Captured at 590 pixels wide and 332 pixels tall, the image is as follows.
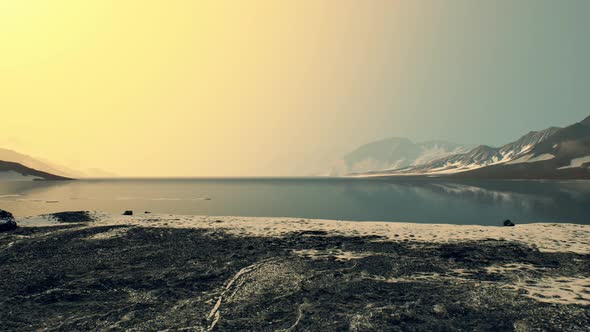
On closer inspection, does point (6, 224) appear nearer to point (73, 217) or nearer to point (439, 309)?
point (73, 217)

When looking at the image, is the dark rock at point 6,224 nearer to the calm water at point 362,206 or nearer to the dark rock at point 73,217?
the dark rock at point 73,217

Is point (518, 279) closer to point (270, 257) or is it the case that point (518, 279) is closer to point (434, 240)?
point (434, 240)

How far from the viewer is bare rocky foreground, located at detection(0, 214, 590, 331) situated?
12.2 meters

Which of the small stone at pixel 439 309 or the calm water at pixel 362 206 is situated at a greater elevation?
the calm water at pixel 362 206

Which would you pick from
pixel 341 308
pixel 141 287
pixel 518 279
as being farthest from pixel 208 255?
pixel 518 279

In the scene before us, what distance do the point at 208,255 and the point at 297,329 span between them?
11.9 m

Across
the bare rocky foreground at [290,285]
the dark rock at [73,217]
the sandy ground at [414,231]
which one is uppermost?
the dark rock at [73,217]

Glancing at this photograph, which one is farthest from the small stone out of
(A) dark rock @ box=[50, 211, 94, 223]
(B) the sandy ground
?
(A) dark rock @ box=[50, 211, 94, 223]

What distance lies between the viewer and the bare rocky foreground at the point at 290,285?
40.1ft

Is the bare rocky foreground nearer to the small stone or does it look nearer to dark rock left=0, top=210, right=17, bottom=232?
the small stone

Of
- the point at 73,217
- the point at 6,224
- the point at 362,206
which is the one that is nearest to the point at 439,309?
the point at 6,224

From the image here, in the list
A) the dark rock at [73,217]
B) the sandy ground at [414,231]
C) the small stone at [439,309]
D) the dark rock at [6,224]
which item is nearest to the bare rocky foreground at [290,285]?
the small stone at [439,309]

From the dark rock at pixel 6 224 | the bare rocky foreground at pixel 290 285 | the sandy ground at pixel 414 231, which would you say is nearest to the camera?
the bare rocky foreground at pixel 290 285

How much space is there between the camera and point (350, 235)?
92.9ft
